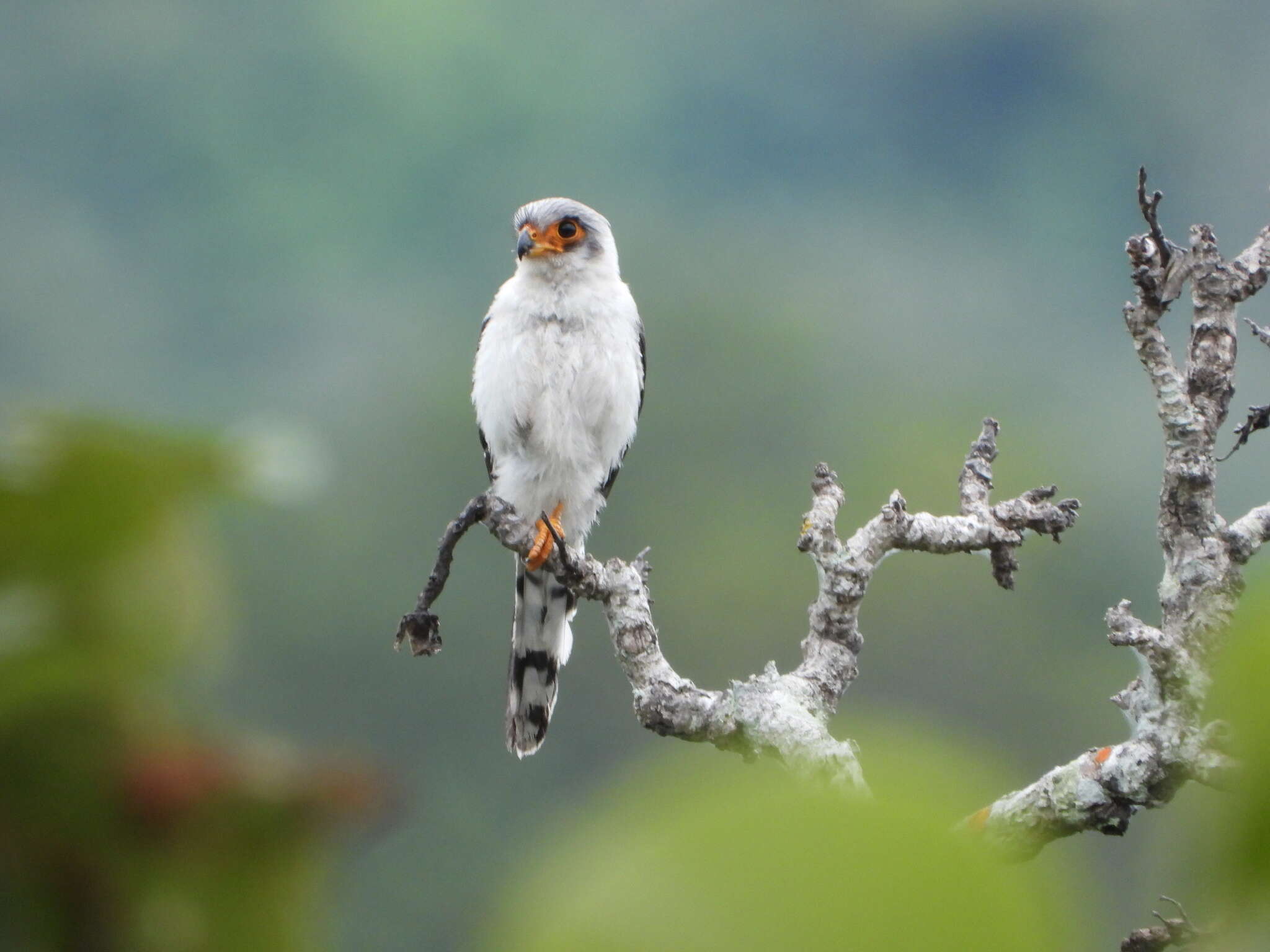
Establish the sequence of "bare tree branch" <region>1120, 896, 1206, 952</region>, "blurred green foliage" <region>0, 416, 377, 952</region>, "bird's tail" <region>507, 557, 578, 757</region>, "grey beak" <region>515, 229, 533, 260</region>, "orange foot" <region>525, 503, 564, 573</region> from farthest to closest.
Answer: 1. "grey beak" <region>515, 229, 533, 260</region>
2. "bird's tail" <region>507, 557, 578, 757</region>
3. "orange foot" <region>525, 503, 564, 573</region>
4. "bare tree branch" <region>1120, 896, 1206, 952</region>
5. "blurred green foliage" <region>0, 416, 377, 952</region>

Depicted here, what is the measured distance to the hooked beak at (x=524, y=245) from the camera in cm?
544

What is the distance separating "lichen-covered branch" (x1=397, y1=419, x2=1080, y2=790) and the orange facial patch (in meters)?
2.19

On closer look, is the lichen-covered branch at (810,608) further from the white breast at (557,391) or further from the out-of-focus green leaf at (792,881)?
the out-of-focus green leaf at (792,881)

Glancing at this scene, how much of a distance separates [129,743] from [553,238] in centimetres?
510

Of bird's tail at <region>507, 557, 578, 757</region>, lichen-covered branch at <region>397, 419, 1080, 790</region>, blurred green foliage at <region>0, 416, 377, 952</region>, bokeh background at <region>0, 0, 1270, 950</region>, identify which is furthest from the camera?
bird's tail at <region>507, 557, 578, 757</region>

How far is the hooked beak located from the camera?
544cm

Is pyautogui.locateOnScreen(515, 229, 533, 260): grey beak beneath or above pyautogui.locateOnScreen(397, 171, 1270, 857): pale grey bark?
above

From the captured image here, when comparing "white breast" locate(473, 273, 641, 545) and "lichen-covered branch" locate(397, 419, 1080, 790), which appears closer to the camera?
"lichen-covered branch" locate(397, 419, 1080, 790)

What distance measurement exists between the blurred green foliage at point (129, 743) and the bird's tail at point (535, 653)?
13.6 ft

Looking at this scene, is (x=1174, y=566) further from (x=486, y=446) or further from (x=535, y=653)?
(x=486, y=446)

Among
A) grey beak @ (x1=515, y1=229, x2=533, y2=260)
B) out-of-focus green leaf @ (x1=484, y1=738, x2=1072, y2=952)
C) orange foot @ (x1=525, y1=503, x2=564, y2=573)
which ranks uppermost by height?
grey beak @ (x1=515, y1=229, x2=533, y2=260)

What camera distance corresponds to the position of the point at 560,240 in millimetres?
5570

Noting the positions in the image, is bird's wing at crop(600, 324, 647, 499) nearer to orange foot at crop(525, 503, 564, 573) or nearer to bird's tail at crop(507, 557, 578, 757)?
bird's tail at crop(507, 557, 578, 757)

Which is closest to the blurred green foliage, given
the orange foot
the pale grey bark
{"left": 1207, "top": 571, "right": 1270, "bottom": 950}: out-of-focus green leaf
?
{"left": 1207, "top": 571, "right": 1270, "bottom": 950}: out-of-focus green leaf
